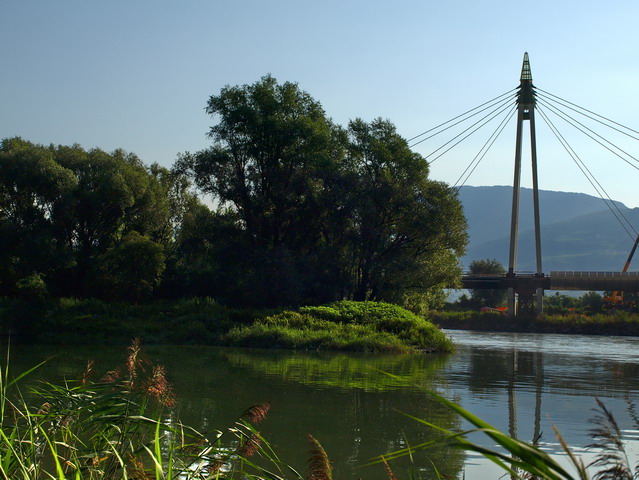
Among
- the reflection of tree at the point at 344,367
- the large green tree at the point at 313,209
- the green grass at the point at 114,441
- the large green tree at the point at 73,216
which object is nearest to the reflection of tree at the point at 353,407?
the reflection of tree at the point at 344,367

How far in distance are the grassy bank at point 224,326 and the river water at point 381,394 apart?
1715mm

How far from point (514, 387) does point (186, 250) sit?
21593 mm

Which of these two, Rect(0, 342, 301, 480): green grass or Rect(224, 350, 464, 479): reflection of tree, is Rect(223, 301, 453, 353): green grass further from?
Rect(0, 342, 301, 480): green grass

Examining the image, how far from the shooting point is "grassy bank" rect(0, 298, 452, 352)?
86.9 feet

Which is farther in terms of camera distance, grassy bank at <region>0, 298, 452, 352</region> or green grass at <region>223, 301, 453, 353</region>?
grassy bank at <region>0, 298, 452, 352</region>

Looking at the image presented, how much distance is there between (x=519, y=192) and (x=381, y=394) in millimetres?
34390

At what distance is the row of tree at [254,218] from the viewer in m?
32.9

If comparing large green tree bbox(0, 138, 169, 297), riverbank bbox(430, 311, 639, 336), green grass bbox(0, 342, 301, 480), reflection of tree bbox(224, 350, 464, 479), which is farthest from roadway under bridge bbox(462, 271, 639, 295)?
green grass bbox(0, 342, 301, 480)

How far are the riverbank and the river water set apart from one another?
22.3 meters

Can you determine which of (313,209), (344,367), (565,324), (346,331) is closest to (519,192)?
(565,324)

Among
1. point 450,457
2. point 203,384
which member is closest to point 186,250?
point 203,384

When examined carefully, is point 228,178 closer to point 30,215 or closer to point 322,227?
point 322,227

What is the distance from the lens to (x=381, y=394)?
14.5 m

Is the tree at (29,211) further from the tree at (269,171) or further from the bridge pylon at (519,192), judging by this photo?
the bridge pylon at (519,192)
